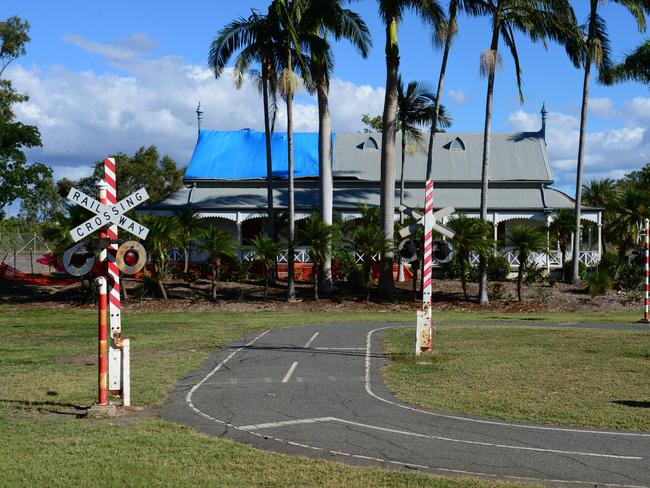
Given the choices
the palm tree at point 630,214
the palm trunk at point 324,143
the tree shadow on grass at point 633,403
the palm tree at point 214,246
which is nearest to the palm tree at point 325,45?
the palm trunk at point 324,143

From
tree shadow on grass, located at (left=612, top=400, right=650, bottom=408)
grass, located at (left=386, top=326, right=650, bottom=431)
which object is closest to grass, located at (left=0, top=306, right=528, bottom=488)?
grass, located at (left=386, top=326, right=650, bottom=431)

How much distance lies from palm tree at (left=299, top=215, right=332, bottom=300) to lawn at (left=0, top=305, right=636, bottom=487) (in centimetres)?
1133

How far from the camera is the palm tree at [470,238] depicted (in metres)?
29.7

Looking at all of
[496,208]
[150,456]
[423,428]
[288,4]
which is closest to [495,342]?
[423,428]

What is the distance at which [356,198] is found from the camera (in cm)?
4153

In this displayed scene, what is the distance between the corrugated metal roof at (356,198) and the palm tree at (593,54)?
13.6 ft

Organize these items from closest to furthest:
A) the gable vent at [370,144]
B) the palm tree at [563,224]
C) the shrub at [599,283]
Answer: the shrub at [599,283] → the palm tree at [563,224] → the gable vent at [370,144]

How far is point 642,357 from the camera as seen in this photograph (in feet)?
53.8

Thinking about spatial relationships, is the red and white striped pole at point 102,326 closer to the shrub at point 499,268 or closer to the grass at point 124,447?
the grass at point 124,447

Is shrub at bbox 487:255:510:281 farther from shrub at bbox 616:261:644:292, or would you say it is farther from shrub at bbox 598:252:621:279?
shrub at bbox 616:261:644:292

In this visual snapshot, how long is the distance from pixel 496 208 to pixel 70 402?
3020 cm

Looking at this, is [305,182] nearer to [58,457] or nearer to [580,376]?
[580,376]

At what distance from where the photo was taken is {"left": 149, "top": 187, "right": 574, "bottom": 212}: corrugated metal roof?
3981 cm

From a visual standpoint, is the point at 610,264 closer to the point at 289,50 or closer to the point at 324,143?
the point at 324,143
